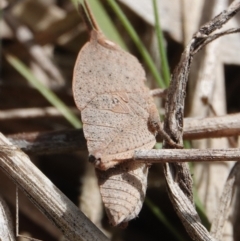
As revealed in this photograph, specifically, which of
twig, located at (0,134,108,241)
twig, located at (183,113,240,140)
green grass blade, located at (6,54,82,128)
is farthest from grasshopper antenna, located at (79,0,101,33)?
twig, located at (0,134,108,241)

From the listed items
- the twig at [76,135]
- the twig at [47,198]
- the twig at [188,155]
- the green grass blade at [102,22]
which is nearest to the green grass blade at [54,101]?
the twig at [76,135]

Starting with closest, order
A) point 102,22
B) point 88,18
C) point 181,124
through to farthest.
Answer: point 181,124 < point 88,18 < point 102,22

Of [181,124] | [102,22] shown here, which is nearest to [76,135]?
[181,124]

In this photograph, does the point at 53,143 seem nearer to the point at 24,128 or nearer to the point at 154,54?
the point at 24,128

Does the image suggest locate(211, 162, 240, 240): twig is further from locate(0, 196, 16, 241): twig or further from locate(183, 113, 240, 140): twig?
locate(0, 196, 16, 241): twig

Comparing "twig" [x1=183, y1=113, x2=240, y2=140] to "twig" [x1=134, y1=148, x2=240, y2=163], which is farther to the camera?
"twig" [x1=183, y1=113, x2=240, y2=140]

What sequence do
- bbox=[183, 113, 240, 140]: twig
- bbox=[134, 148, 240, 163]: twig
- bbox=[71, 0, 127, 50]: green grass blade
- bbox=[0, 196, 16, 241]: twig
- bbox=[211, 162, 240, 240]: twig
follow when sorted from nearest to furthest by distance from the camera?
bbox=[134, 148, 240, 163]: twig → bbox=[0, 196, 16, 241]: twig → bbox=[211, 162, 240, 240]: twig → bbox=[183, 113, 240, 140]: twig → bbox=[71, 0, 127, 50]: green grass blade

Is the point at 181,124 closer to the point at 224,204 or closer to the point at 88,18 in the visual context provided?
the point at 224,204

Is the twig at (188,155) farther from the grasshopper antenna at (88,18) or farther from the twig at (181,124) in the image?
the grasshopper antenna at (88,18)
